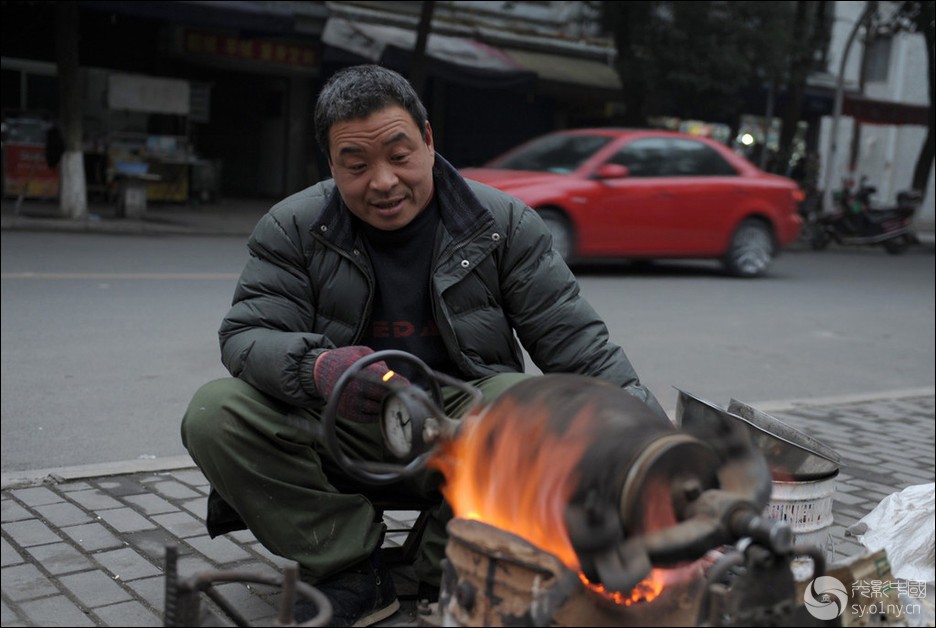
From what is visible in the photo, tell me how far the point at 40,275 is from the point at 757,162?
778 inches

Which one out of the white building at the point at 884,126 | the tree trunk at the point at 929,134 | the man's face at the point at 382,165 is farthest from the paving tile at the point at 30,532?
the white building at the point at 884,126

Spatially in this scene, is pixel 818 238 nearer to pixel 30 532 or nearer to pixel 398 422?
pixel 30 532

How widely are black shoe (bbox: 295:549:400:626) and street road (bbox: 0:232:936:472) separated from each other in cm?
197

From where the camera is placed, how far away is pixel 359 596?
2.66 metres

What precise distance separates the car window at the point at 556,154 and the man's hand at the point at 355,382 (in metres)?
9.24

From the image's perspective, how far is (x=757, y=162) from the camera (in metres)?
25.5

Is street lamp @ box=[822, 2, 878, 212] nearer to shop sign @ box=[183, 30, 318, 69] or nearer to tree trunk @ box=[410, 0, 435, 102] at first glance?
tree trunk @ box=[410, 0, 435, 102]

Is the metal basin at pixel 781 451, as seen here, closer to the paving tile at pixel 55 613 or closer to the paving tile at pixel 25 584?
the paving tile at pixel 55 613

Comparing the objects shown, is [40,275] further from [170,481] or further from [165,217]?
[165,217]

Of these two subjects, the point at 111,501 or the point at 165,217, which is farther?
the point at 165,217

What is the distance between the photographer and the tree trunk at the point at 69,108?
13.3 m

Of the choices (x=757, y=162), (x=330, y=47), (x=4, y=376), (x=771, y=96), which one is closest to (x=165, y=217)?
(x=330, y=47)

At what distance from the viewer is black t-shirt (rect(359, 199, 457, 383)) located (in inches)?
109

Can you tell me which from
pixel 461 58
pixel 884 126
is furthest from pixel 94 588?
pixel 884 126
